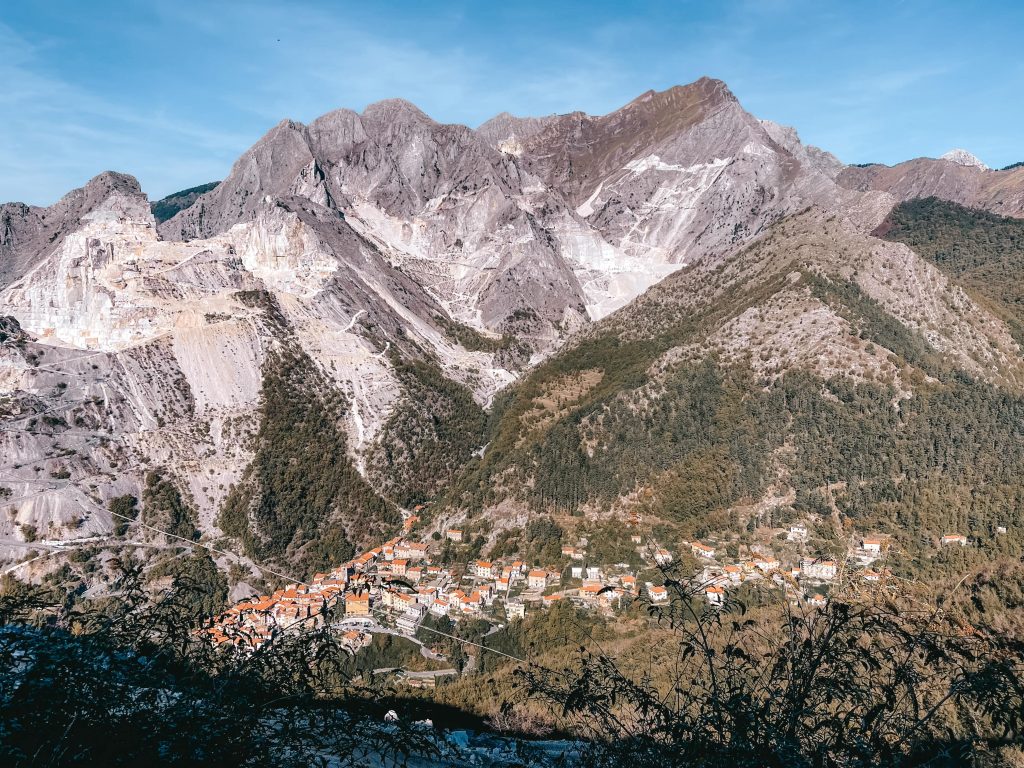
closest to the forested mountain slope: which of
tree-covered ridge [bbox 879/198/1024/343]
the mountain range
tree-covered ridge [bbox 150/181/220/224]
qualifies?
the mountain range

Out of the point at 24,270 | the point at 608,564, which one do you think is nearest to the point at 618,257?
the point at 608,564

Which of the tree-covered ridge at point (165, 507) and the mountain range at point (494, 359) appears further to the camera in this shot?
the tree-covered ridge at point (165, 507)

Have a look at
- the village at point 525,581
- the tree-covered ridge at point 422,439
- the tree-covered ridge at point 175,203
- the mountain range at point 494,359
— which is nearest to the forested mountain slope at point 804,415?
the mountain range at point 494,359

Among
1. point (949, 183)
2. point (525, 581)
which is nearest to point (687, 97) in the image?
point (949, 183)

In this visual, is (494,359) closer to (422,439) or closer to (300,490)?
(422,439)

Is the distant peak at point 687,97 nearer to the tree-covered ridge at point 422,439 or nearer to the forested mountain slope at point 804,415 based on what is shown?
the forested mountain slope at point 804,415
